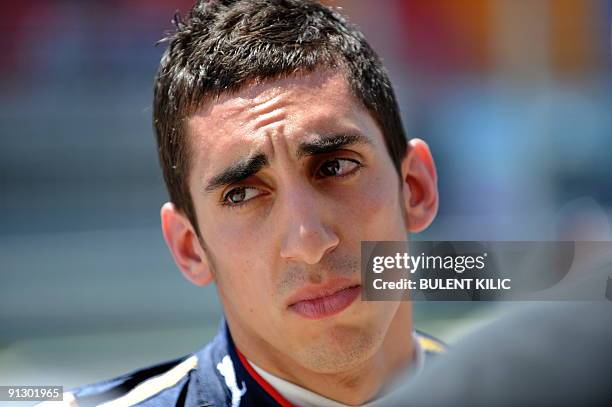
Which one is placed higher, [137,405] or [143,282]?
[143,282]

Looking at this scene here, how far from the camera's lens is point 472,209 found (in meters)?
5.07

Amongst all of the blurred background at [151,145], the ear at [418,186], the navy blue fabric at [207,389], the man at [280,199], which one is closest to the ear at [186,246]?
the man at [280,199]

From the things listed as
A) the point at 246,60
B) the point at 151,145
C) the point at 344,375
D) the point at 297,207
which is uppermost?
the point at 151,145

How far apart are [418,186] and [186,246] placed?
0.48 m

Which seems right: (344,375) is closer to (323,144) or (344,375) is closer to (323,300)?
A: (323,300)

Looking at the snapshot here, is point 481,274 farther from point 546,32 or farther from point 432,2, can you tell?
point 432,2

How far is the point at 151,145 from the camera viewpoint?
5.95 metres

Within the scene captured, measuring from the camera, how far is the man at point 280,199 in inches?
58.7

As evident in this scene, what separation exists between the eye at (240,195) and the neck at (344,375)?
0.28 m

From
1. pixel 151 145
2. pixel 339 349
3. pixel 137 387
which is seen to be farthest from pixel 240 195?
pixel 151 145

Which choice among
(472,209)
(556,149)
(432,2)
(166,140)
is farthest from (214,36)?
(432,2)

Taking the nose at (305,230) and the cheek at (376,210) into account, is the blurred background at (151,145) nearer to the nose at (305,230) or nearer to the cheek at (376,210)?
the cheek at (376,210)

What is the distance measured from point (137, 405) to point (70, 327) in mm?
3045

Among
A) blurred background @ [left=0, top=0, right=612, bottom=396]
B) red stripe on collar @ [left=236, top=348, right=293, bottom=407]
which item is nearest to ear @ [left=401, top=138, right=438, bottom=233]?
red stripe on collar @ [left=236, top=348, right=293, bottom=407]
